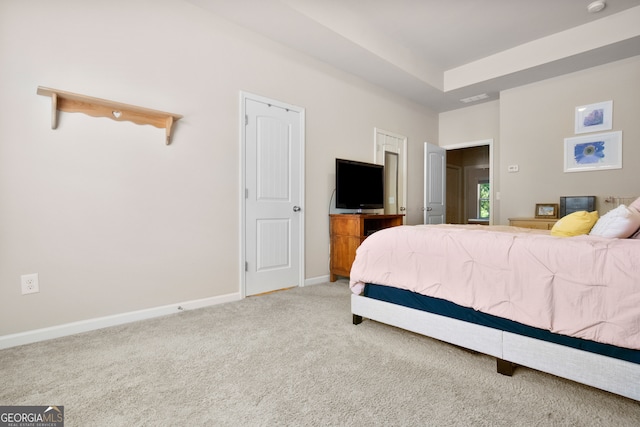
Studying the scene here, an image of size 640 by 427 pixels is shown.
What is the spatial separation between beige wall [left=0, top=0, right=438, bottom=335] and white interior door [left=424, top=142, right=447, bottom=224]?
8.77ft

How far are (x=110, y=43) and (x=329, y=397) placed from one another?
2.85 meters

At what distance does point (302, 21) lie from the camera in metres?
3.02

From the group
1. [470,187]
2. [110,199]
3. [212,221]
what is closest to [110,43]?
[110,199]

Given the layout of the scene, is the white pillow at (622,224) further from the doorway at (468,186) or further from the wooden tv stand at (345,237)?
the doorway at (468,186)

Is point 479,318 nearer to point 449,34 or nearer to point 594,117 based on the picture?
point 449,34

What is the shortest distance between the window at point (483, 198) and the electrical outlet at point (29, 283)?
9008 millimetres

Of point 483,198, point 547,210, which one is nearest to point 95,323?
point 547,210

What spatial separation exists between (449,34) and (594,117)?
2.15 meters

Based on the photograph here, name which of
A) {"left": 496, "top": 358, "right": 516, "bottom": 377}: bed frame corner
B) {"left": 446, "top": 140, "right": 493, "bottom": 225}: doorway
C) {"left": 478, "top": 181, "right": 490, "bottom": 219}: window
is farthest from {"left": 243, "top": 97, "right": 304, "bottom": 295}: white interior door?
{"left": 478, "top": 181, "right": 490, "bottom": 219}: window

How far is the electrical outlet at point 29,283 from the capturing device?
2.08 meters

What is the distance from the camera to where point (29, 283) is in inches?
82.5

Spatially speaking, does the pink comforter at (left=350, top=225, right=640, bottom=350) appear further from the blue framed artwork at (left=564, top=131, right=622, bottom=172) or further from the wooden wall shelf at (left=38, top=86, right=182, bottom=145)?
the blue framed artwork at (left=564, top=131, right=622, bottom=172)

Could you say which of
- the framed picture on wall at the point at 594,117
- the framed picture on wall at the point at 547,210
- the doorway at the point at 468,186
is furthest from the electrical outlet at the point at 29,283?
the doorway at the point at 468,186

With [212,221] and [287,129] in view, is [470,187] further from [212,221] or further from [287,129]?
[212,221]
